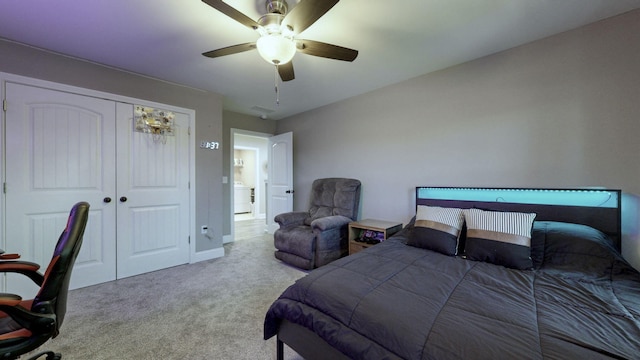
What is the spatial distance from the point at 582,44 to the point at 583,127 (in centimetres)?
71

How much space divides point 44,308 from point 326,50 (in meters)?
2.19

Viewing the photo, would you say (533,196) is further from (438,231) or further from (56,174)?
(56,174)

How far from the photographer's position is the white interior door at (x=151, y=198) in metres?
2.86

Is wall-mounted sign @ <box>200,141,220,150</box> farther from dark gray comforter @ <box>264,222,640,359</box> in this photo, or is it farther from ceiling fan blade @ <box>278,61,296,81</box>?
dark gray comforter @ <box>264,222,640,359</box>

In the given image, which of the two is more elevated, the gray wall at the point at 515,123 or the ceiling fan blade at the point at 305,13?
the ceiling fan blade at the point at 305,13

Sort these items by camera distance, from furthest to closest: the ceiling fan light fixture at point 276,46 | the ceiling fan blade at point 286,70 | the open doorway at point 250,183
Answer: the open doorway at point 250,183, the ceiling fan blade at point 286,70, the ceiling fan light fixture at point 276,46

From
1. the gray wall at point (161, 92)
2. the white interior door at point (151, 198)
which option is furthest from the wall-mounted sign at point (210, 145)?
the white interior door at point (151, 198)

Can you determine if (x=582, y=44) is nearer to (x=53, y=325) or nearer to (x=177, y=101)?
(x=53, y=325)

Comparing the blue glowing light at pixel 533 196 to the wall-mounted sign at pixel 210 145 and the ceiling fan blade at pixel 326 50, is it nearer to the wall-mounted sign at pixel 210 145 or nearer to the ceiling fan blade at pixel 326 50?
the ceiling fan blade at pixel 326 50

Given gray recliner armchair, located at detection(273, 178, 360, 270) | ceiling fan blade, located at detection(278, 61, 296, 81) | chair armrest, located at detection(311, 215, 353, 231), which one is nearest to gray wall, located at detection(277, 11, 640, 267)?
gray recliner armchair, located at detection(273, 178, 360, 270)

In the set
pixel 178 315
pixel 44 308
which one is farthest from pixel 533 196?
pixel 44 308

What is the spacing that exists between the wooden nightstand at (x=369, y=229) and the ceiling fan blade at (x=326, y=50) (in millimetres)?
1901

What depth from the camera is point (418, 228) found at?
7.14 ft

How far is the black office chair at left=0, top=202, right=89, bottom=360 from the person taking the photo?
41.3 inches
